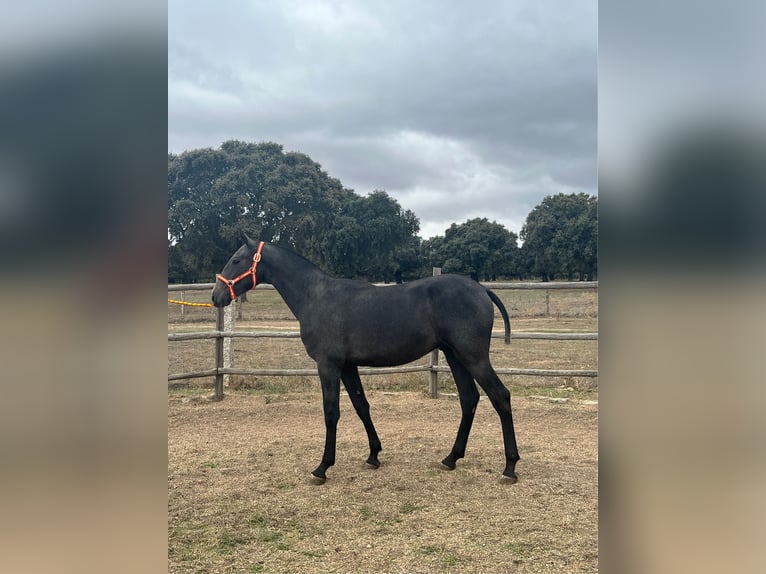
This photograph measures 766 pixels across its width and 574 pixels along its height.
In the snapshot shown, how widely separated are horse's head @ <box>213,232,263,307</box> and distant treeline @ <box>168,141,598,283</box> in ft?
61.9

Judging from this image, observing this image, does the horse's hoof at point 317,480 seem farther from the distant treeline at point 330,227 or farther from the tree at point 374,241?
the tree at point 374,241

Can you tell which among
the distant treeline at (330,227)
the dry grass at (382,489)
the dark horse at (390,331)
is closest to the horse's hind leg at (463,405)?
the dark horse at (390,331)

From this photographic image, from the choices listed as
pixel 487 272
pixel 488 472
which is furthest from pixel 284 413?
pixel 487 272

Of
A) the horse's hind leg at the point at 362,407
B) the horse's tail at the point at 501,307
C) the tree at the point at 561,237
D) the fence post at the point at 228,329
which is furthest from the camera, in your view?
the tree at the point at 561,237

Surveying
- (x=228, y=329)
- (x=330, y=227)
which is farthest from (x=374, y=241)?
(x=228, y=329)

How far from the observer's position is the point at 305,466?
4387 millimetres

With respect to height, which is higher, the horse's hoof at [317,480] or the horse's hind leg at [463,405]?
the horse's hind leg at [463,405]

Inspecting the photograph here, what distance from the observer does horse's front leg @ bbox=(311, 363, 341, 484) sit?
4.03m

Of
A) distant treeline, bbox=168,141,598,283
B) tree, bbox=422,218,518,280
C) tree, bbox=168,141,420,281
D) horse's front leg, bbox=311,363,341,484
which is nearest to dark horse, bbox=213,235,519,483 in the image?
horse's front leg, bbox=311,363,341,484

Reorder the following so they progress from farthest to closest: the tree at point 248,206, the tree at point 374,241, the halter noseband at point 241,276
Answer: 1. the tree at point 374,241
2. the tree at point 248,206
3. the halter noseband at point 241,276

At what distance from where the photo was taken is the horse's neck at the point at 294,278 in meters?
4.41

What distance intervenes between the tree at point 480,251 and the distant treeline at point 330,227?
0.29 feet
